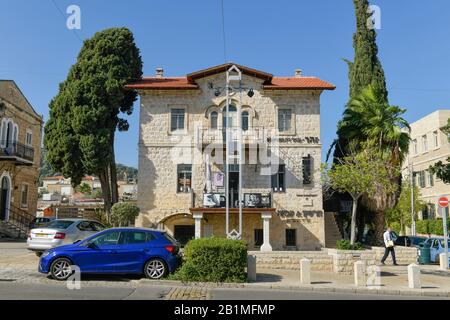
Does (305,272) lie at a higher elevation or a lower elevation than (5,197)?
lower

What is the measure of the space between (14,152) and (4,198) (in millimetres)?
3768

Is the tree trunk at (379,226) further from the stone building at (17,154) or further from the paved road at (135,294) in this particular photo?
the stone building at (17,154)

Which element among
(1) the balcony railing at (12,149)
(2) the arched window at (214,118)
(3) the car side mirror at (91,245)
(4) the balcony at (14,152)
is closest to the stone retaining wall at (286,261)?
(3) the car side mirror at (91,245)

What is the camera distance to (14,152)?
2980 centimetres

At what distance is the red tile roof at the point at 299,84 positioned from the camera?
2348 cm

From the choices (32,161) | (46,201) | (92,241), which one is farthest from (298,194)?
(46,201)

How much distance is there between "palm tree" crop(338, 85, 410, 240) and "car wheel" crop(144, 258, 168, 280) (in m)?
13.3

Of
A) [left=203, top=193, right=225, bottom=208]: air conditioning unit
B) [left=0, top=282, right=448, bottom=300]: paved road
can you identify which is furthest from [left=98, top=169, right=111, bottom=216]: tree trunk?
[left=0, top=282, right=448, bottom=300]: paved road

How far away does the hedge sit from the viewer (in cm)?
3466

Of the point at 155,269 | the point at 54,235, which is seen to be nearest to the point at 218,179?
the point at 54,235

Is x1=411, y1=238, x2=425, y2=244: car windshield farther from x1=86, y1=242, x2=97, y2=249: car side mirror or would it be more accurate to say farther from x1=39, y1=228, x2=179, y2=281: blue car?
x1=86, y1=242, x2=97, y2=249: car side mirror

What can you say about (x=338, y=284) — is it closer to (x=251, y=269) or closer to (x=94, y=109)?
(x=251, y=269)

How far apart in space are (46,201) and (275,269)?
67.5 m
